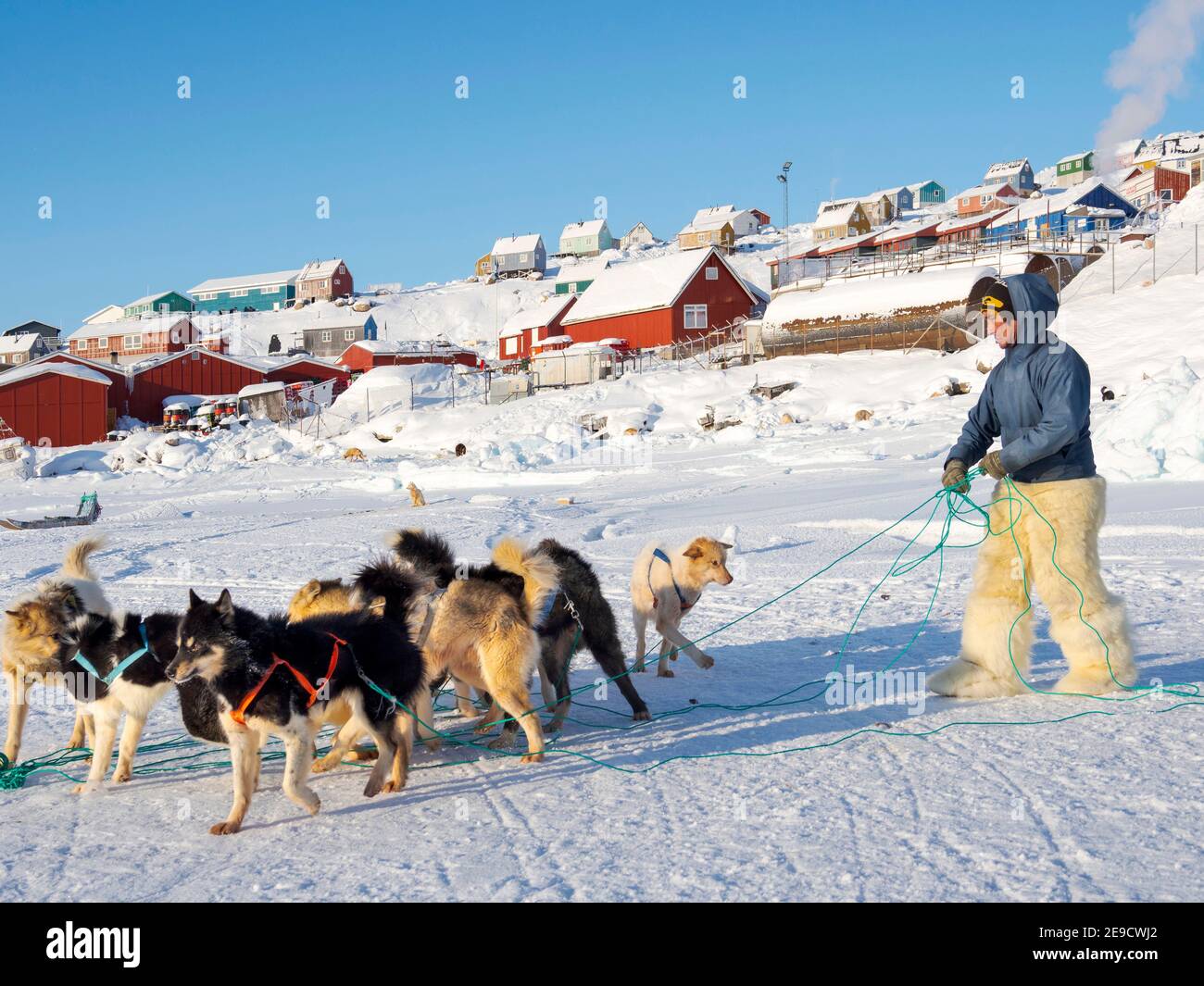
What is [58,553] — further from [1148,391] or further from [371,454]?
[371,454]

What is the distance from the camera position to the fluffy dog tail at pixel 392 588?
5.57 meters

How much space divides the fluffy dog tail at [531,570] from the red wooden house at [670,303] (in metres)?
44.3

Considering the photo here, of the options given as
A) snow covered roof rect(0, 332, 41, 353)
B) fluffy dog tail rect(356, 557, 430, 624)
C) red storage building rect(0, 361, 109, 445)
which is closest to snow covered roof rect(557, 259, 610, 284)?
snow covered roof rect(0, 332, 41, 353)

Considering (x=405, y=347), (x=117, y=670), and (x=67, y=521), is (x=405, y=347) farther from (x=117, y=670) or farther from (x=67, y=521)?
(x=117, y=670)

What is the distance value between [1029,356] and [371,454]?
2715 cm

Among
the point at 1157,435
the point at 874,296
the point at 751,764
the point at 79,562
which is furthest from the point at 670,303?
the point at 751,764

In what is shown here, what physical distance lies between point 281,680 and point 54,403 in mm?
50594

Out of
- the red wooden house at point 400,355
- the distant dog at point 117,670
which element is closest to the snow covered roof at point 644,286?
the red wooden house at point 400,355

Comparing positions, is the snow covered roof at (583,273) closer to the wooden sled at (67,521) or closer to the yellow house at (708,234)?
the yellow house at (708,234)

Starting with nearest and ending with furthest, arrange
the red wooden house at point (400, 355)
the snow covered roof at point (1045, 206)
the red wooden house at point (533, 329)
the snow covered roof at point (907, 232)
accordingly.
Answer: the red wooden house at point (533, 329), the snow covered roof at point (1045, 206), the red wooden house at point (400, 355), the snow covered roof at point (907, 232)

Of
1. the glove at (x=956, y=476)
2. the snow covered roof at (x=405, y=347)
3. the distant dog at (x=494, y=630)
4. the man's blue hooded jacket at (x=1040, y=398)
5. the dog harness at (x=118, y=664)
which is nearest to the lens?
the dog harness at (x=118, y=664)

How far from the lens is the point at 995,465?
19.2ft

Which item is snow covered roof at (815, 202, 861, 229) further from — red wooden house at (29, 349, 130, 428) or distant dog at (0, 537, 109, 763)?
distant dog at (0, 537, 109, 763)

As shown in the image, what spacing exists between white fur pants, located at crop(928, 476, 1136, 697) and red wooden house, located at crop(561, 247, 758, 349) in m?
44.0
